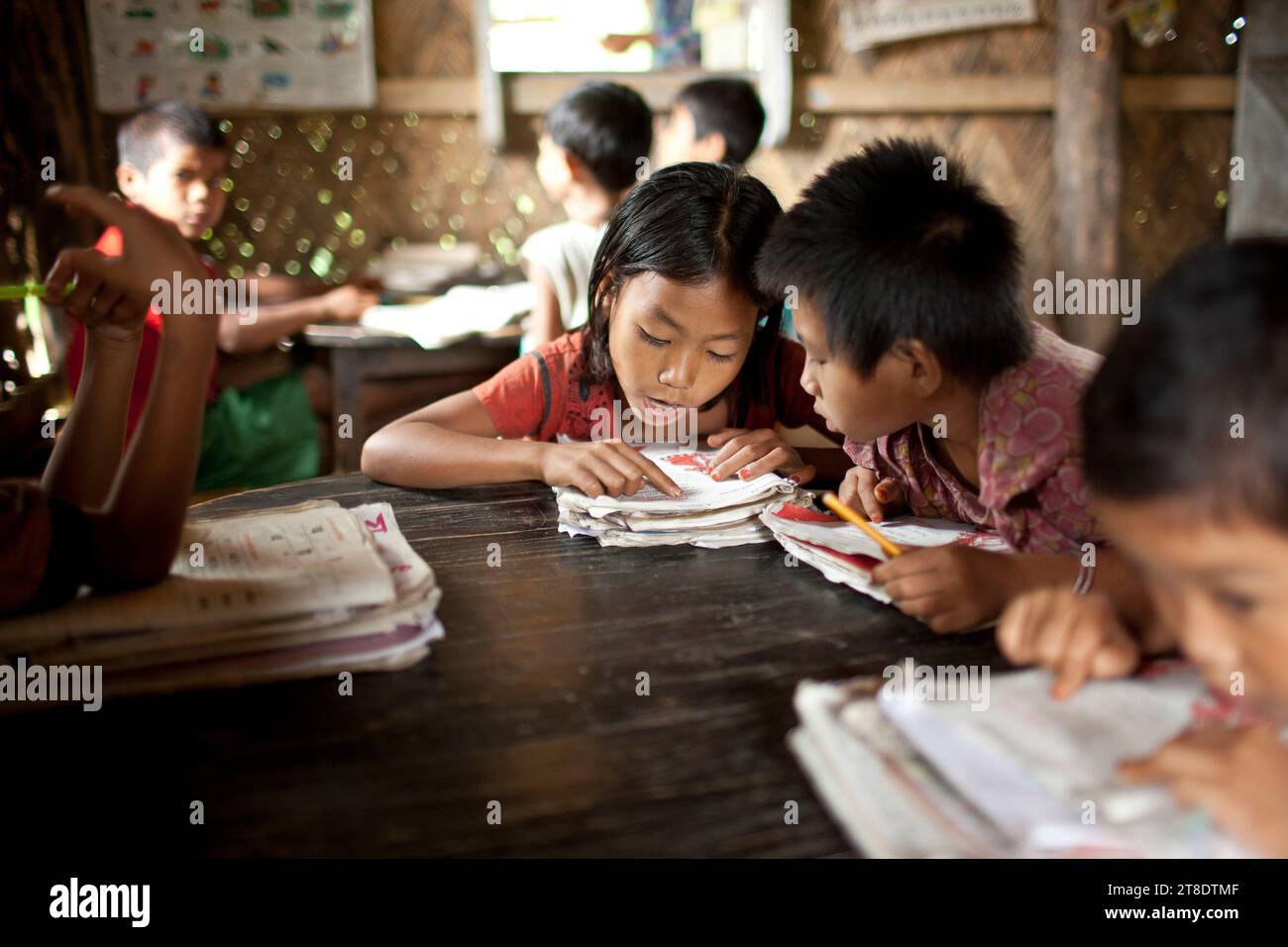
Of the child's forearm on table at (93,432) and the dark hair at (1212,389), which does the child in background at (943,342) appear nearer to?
the dark hair at (1212,389)

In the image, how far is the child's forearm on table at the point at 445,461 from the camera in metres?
1.66

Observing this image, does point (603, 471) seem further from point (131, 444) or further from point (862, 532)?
point (131, 444)

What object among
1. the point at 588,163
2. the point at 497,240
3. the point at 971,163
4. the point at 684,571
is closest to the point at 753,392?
the point at 684,571

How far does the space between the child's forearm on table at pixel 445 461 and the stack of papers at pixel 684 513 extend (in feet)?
0.43

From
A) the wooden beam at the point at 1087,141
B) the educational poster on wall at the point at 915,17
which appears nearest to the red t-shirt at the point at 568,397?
the educational poster on wall at the point at 915,17

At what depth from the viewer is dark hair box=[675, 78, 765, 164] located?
3.50 m

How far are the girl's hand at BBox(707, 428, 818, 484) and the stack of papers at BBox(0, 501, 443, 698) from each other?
587 mm

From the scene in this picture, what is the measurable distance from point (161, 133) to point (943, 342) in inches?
113

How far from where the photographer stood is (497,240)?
4.29 meters

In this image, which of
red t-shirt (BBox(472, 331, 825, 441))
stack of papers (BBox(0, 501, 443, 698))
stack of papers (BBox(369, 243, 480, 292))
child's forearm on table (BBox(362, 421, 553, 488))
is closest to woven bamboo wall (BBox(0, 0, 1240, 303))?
stack of papers (BBox(369, 243, 480, 292))

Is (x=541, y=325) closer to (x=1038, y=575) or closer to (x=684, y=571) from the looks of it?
(x=684, y=571)

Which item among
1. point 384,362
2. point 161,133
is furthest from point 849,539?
point 161,133

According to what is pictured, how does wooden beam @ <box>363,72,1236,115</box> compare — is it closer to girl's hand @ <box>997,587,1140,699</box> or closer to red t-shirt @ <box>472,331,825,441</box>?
red t-shirt @ <box>472,331,825,441</box>
